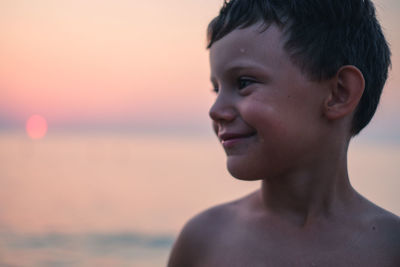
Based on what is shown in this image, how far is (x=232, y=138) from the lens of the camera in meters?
2.08

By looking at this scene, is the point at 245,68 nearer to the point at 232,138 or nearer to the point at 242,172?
the point at 232,138

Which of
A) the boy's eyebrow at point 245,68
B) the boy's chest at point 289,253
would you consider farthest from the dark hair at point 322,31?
the boy's chest at point 289,253

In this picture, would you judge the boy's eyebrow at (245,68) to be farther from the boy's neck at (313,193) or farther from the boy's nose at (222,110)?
the boy's neck at (313,193)

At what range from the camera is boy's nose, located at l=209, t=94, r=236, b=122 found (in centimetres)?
205

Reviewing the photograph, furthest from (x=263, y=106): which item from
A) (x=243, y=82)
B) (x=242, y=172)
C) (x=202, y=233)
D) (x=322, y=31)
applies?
(x=202, y=233)

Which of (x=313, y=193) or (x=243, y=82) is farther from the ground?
(x=243, y=82)

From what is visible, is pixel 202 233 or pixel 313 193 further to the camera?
pixel 202 233

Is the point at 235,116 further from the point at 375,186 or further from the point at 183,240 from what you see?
the point at 375,186

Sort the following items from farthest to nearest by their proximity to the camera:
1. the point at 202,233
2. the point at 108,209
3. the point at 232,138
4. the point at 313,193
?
1. the point at 108,209
2. the point at 202,233
3. the point at 313,193
4. the point at 232,138

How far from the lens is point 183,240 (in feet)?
8.02

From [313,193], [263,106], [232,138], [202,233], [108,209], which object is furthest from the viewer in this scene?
[108,209]

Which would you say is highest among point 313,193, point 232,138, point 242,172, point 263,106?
point 263,106

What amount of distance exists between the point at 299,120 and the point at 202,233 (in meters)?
0.80

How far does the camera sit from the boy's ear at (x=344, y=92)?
81.9 inches
